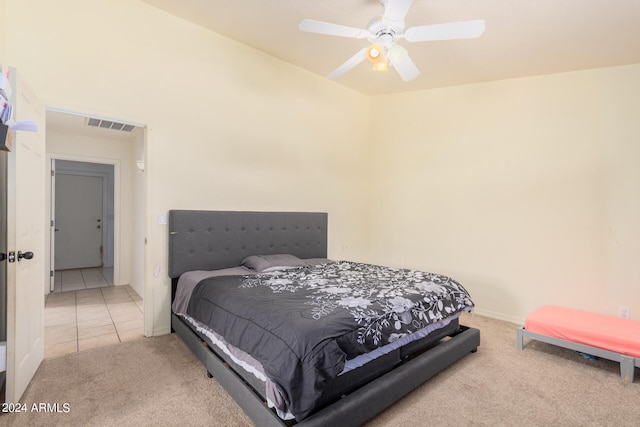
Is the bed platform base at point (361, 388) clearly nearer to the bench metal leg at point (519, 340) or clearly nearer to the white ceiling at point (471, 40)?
the bench metal leg at point (519, 340)

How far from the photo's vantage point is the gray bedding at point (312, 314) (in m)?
1.69

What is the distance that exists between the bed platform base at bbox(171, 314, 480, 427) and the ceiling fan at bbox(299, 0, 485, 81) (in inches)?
90.0

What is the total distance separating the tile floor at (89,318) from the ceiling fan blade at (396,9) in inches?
145

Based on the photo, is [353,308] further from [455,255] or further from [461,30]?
[455,255]

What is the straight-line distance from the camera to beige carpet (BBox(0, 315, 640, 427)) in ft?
6.64

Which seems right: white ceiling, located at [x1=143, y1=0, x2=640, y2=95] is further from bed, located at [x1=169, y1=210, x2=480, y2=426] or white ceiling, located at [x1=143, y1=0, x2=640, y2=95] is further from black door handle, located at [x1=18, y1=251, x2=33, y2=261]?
black door handle, located at [x1=18, y1=251, x2=33, y2=261]

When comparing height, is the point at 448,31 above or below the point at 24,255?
above

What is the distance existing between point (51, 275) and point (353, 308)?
5.33 metres

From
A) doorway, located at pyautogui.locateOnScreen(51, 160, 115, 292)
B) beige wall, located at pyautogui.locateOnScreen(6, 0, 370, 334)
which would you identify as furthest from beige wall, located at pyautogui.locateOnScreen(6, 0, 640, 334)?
doorway, located at pyautogui.locateOnScreen(51, 160, 115, 292)

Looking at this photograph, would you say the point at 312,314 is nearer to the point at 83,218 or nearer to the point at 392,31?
the point at 392,31

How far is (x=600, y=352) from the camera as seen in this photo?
266 centimetres

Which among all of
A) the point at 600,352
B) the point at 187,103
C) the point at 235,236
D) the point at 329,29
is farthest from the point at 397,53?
the point at 600,352

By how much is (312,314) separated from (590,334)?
246 cm

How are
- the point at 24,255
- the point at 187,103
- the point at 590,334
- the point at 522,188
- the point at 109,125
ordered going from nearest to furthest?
the point at 24,255
the point at 590,334
the point at 187,103
the point at 522,188
the point at 109,125
